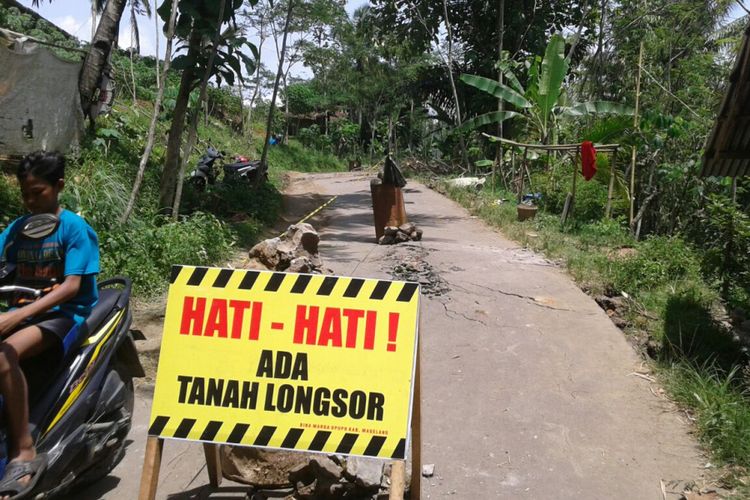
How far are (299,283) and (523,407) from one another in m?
2.49

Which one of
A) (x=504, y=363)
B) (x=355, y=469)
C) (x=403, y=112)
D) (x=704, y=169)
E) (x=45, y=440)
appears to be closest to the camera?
(x=45, y=440)

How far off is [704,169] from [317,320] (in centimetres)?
554

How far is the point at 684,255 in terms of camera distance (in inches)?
332

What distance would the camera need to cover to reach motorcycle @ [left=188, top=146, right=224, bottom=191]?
12.6 metres

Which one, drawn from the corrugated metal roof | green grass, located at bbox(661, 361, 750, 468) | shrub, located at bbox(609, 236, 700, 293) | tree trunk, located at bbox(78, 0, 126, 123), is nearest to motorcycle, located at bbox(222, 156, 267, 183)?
tree trunk, located at bbox(78, 0, 126, 123)

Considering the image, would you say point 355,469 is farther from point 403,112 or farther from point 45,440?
point 403,112

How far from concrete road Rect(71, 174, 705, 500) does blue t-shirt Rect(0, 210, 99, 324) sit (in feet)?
3.91

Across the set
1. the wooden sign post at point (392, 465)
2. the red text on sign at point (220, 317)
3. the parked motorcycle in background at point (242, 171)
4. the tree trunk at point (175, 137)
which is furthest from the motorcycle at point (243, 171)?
the red text on sign at point (220, 317)

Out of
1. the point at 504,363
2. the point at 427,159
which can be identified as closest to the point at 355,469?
the point at 504,363

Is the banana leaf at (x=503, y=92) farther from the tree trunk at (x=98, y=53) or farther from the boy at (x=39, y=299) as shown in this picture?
the boy at (x=39, y=299)

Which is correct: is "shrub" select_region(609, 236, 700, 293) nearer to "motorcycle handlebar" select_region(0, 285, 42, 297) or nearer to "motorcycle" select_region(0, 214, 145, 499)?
"motorcycle" select_region(0, 214, 145, 499)

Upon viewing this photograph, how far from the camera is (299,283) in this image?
3.03 metres

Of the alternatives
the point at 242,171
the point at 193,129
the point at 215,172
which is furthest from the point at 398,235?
the point at 242,171

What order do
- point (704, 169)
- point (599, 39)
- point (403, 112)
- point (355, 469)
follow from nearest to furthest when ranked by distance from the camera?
point (355, 469), point (704, 169), point (599, 39), point (403, 112)
